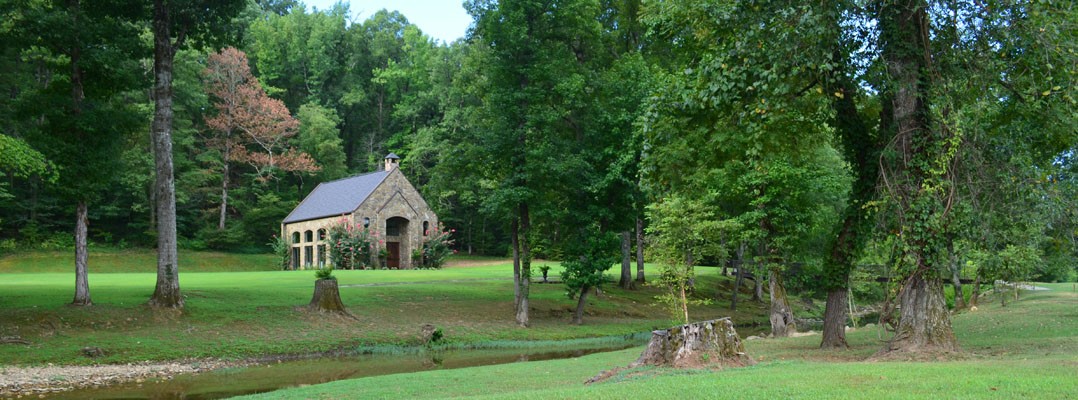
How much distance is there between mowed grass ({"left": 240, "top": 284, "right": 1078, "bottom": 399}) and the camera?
8.20 metres

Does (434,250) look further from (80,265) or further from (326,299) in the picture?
(80,265)

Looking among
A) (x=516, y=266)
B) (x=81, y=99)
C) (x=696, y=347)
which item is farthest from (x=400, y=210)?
(x=696, y=347)

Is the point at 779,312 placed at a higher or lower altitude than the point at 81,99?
lower

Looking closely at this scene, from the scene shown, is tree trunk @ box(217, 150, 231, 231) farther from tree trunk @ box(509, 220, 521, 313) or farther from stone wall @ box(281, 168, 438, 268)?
tree trunk @ box(509, 220, 521, 313)

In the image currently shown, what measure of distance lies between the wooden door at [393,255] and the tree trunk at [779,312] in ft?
107

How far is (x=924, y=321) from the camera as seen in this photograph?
41.0 feet

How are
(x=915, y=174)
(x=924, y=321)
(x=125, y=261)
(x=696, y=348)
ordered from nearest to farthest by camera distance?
(x=696, y=348) → (x=924, y=321) → (x=915, y=174) → (x=125, y=261)

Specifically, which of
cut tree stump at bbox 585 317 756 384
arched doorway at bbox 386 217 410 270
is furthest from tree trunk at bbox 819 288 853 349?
arched doorway at bbox 386 217 410 270

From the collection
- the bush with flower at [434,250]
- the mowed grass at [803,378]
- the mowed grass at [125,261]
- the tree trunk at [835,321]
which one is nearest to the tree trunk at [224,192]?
the mowed grass at [125,261]

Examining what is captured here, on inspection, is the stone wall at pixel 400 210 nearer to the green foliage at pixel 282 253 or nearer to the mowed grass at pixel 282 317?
the green foliage at pixel 282 253

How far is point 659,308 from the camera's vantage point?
3297cm

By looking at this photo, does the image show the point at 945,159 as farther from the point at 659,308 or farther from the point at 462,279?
the point at 462,279

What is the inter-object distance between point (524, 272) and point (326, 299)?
6.90 m

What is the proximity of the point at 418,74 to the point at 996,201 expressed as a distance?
6935 cm
